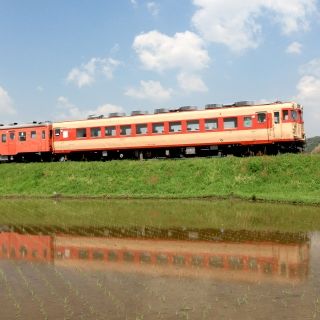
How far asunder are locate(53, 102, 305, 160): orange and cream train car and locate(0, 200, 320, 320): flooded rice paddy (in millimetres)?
10307

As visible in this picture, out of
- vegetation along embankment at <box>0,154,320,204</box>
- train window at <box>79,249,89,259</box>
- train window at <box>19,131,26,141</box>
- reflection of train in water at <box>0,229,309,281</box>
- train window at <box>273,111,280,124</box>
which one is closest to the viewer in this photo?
reflection of train in water at <box>0,229,309,281</box>

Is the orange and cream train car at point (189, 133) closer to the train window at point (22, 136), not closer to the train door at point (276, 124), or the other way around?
the train door at point (276, 124)

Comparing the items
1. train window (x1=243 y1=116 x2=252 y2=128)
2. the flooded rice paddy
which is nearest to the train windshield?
train window (x1=243 y1=116 x2=252 y2=128)

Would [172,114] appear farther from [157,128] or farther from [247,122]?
[247,122]

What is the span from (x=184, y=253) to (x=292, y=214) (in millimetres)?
8785

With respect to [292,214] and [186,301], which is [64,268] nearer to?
[186,301]

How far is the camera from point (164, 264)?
12.7 metres

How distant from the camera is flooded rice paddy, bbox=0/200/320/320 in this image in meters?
8.92

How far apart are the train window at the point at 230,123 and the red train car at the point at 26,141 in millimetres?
15988

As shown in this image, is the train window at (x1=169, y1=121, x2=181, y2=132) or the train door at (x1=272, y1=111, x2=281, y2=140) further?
the train window at (x1=169, y1=121, x2=181, y2=132)

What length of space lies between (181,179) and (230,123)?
5.63 metres

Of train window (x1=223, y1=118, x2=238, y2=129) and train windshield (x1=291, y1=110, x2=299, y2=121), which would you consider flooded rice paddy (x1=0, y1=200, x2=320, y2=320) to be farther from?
train window (x1=223, y1=118, x2=238, y2=129)

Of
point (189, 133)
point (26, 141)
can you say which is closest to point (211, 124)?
point (189, 133)

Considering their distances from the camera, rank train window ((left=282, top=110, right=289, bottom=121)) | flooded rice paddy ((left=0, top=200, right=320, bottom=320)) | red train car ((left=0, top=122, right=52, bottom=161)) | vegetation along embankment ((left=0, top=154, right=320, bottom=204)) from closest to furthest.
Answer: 1. flooded rice paddy ((left=0, top=200, right=320, bottom=320))
2. vegetation along embankment ((left=0, top=154, right=320, bottom=204))
3. train window ((left=282, top=110, right=289, bottom=121))
4. red train car ((left=0, top=122, right=52, bottom=161))
